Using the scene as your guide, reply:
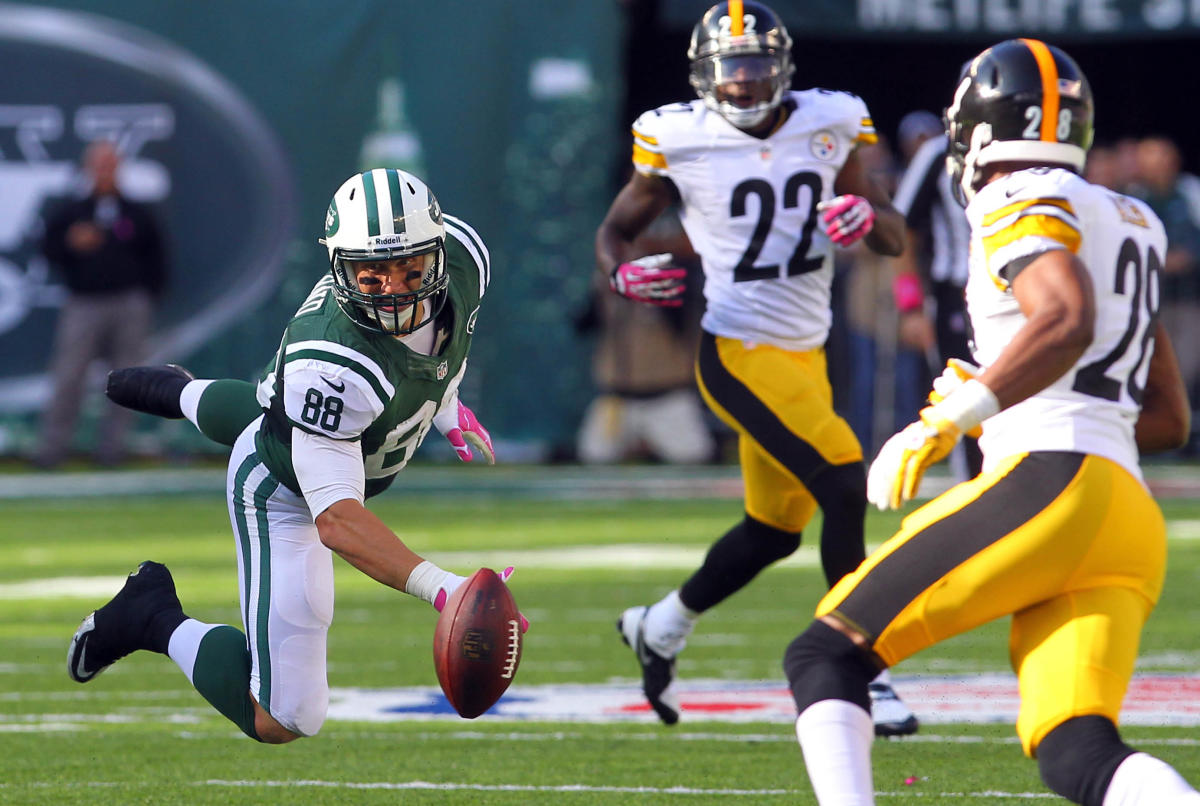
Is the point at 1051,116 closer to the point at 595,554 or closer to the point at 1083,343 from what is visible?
the point at 1083,343

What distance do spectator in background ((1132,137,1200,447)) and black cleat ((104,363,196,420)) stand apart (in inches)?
300

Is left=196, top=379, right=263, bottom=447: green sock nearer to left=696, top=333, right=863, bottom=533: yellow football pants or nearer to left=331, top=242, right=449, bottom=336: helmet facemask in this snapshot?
left=331, top=242, right=449, bottom=336: helmet facemask

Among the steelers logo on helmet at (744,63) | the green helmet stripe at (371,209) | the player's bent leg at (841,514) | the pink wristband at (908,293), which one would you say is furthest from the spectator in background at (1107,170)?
the green helmet stripe at (371,209)

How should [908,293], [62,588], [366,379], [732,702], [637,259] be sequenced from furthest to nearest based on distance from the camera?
[62,588] → [908,293] → [637,259] → [732,702] → [366,379]

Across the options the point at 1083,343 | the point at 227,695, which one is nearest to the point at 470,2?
the point at 227,695

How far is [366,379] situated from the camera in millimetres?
3920

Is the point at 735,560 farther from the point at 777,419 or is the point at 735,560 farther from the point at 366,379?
the point at 366,379

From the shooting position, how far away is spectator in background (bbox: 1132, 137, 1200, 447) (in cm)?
1211

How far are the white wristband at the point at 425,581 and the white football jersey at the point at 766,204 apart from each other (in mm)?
1933

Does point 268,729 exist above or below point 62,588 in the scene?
above

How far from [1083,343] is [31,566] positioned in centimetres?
661

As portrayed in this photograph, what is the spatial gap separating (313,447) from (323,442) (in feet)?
0.08

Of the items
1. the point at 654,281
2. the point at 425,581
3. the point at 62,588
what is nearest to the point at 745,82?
the point at 654,281

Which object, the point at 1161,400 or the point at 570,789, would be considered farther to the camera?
the point at 570,789
